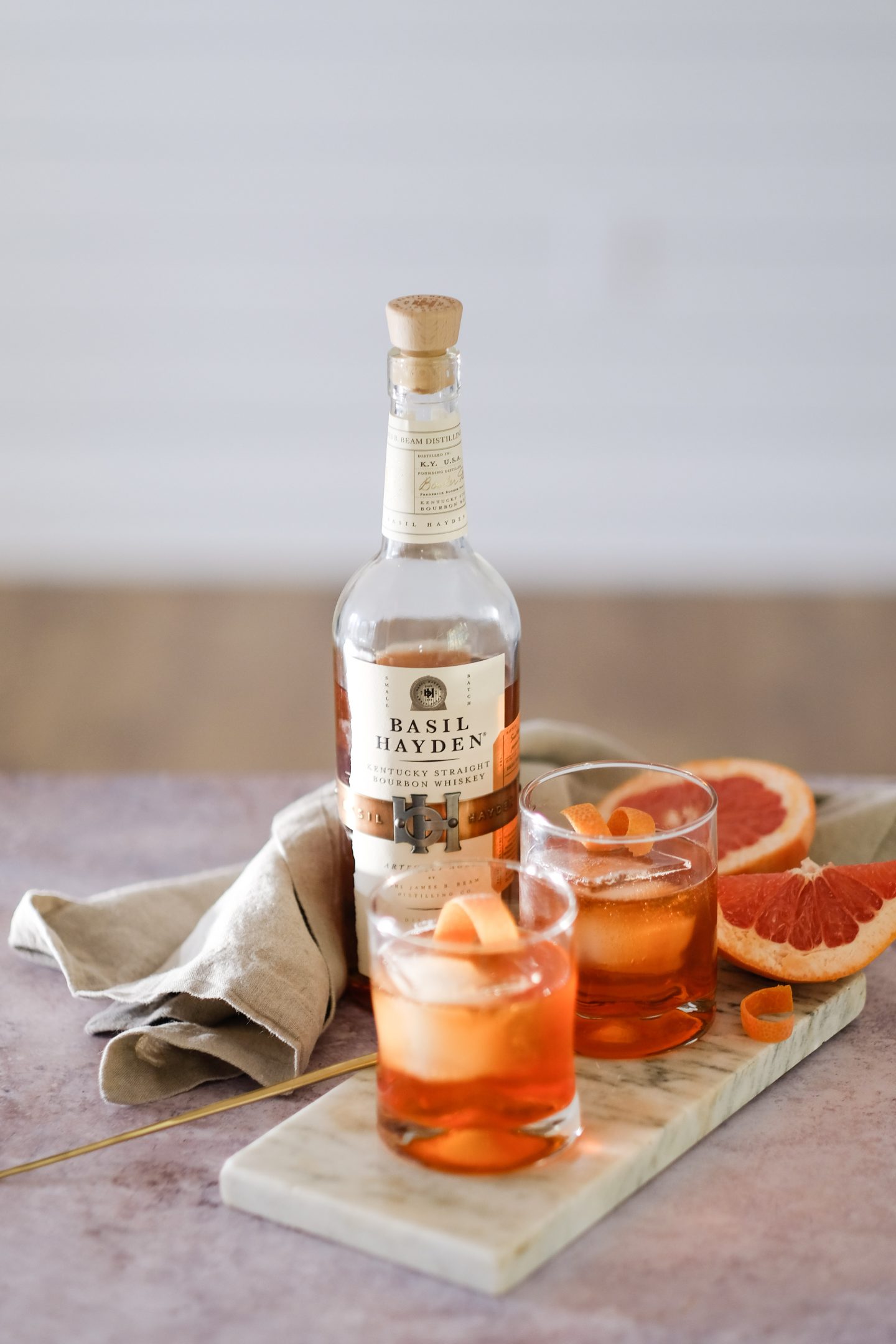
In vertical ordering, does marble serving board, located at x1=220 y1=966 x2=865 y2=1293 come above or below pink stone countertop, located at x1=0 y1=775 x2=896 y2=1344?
above

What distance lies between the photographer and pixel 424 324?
0.95m

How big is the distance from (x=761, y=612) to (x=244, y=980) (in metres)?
2.96

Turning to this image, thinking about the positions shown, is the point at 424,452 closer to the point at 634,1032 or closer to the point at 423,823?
the point at 423,823

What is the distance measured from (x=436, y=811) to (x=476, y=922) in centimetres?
16

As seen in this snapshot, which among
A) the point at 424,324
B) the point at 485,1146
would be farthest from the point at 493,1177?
the point at 424,324

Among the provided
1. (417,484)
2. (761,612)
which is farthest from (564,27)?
(417,484)

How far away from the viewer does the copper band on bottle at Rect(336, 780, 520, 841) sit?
1002 mm

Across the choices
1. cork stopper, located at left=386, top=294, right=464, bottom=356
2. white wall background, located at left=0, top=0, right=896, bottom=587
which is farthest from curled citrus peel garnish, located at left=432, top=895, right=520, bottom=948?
white wall background, located at left=0, top=0, right=896, bottom=587

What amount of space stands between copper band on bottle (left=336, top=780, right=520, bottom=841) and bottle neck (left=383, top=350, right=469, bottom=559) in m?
0.18

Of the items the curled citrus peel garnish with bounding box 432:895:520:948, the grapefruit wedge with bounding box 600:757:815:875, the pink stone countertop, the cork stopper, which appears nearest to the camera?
the pink stone countertop

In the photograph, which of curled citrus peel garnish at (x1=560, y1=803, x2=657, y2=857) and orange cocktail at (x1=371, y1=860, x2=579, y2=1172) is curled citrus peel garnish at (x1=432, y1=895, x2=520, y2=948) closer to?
orange cocktail at (x1=371, y1=860, x2=579, y2=1172)

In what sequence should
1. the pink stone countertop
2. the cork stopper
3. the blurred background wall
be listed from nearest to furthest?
1. the pink stone countertop
2. the cork stopper
3. the blurred background wall

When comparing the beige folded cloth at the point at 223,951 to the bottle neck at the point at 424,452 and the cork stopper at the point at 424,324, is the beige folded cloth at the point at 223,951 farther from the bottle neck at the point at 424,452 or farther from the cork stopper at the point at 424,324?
the cork stopper at the point at 424,324

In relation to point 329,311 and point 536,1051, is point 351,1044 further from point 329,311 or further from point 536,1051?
point 329,311
